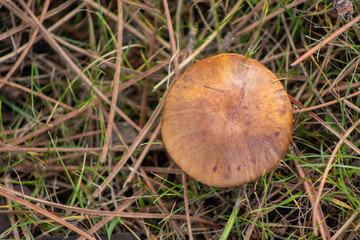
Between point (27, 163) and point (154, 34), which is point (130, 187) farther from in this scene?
point (154, 34)

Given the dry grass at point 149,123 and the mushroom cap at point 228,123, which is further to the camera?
the dry grass at point 149,123

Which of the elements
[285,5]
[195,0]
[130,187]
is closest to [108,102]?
[130,187]

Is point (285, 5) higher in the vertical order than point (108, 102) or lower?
higher

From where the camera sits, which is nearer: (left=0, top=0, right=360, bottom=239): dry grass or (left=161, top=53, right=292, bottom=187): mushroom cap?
(left=161, top=53, right=292, bottom=187): mushroom cap
